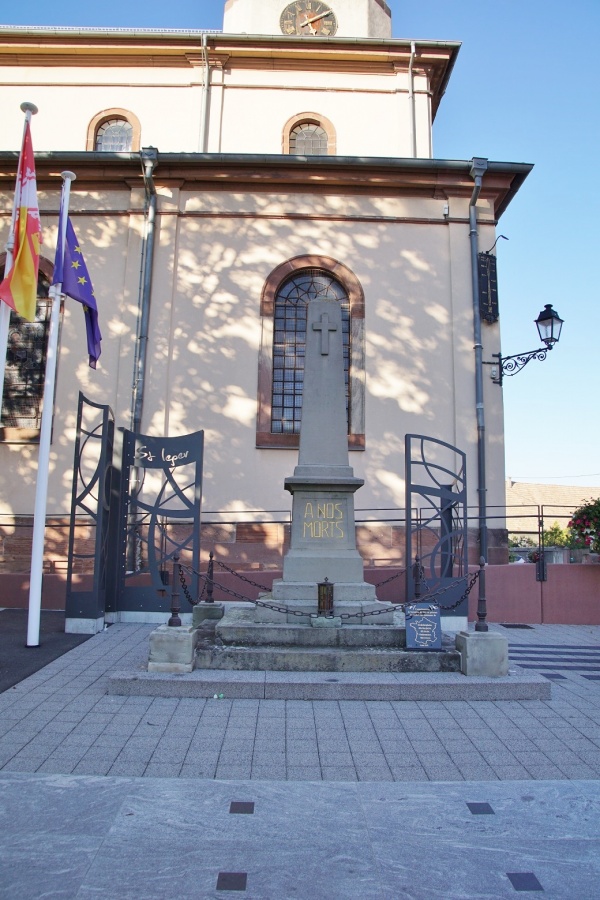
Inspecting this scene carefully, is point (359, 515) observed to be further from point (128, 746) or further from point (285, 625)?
point (128, 746)

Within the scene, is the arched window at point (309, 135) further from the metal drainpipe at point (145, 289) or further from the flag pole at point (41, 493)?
the flag pole at point (41, 493)

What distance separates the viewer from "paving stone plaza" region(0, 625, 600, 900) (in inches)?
136

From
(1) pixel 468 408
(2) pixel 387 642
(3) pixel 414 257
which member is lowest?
(2) pixel 387 642

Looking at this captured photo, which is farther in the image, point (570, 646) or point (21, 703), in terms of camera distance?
point (570, 646)

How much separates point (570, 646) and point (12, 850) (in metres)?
8.75

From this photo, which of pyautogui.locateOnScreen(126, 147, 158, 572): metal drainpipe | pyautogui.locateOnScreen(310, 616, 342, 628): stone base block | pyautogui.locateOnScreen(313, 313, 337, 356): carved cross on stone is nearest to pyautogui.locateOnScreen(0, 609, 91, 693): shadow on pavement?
pyautogui.locateOnScreen(310, 616, 342, 628): stone base block

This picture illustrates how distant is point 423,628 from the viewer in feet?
24.3

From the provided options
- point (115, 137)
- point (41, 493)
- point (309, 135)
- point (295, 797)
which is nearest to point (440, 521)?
point (41, 493)

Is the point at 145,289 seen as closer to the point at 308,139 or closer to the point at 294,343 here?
the point at 294,343

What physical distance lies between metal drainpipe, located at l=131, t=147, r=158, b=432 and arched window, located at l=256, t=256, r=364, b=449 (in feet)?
8.17

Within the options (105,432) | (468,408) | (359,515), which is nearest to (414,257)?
(468,408)

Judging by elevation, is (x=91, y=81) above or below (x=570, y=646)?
above

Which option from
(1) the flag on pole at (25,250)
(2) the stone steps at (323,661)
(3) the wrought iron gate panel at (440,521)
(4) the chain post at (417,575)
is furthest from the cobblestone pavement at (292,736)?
(1) the flag on pole at (25,250)

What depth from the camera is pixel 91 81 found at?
16875 mm
